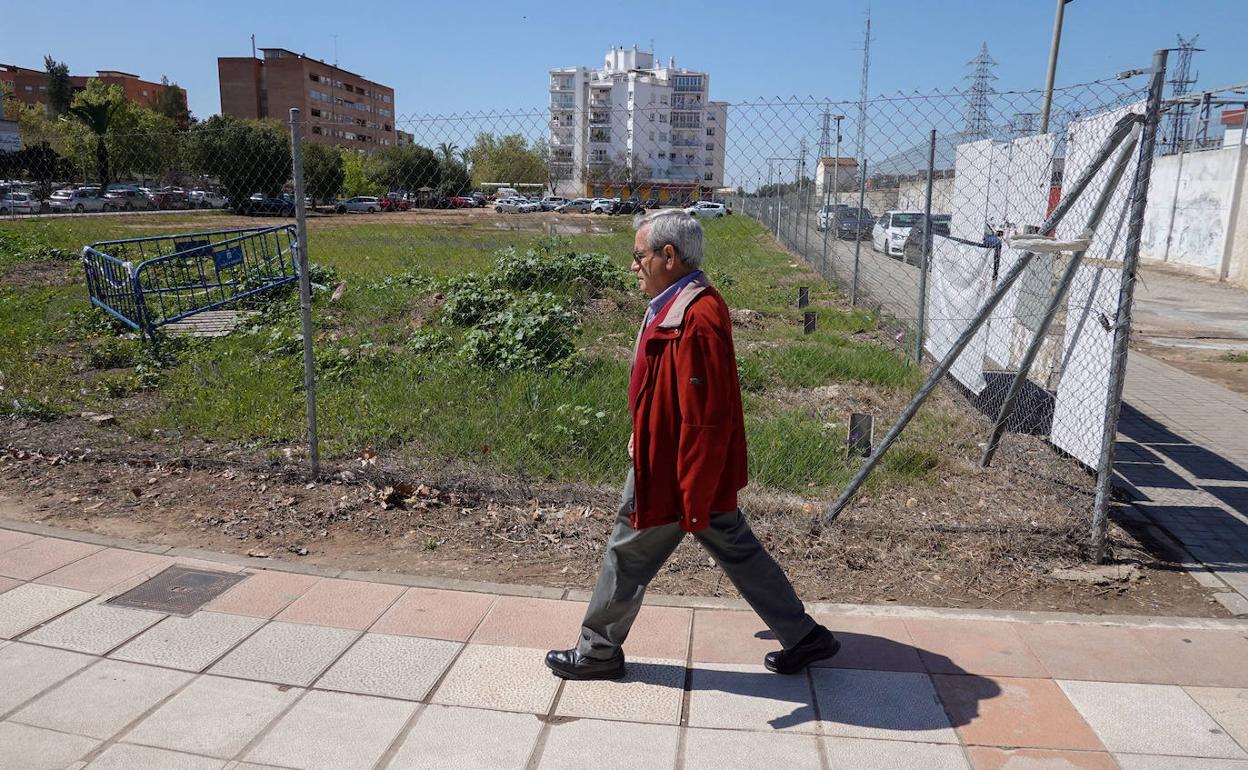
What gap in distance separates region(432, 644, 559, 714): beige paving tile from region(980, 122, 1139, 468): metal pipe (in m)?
3.26

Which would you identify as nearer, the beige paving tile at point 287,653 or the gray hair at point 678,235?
the gray hair at point 678,235

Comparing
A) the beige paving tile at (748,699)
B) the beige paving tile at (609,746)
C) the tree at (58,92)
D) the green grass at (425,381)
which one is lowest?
the beige paving tile at (609,746)

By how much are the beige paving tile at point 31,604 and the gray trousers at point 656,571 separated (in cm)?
235

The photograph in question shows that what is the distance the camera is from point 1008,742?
2.91 m

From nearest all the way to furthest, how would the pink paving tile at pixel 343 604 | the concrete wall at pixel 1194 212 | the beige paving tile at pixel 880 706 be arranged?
→ 1. the beige paving tile at pixel 880 706
2. the pink paving tile at pixel 343 604
3. the concrete wall at pixel 1194 212

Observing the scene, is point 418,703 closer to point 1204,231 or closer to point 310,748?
point 310,748

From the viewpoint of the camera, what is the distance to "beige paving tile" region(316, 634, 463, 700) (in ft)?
10.5

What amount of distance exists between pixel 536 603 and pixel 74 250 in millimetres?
18002

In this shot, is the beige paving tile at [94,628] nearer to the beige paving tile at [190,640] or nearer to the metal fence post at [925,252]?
the beige paving tile at [190,640]

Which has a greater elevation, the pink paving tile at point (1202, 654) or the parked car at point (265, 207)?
the parked car at point (265, 207)

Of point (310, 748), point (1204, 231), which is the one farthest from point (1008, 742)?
point (1204, 231)

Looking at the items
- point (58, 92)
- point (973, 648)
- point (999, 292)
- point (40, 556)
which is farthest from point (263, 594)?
point (58, 92)

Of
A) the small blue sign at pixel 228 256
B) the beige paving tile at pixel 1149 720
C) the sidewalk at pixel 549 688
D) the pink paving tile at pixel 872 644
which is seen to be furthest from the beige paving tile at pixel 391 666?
the small blue sign at pixel 228 256

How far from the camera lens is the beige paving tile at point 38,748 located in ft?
8.93
